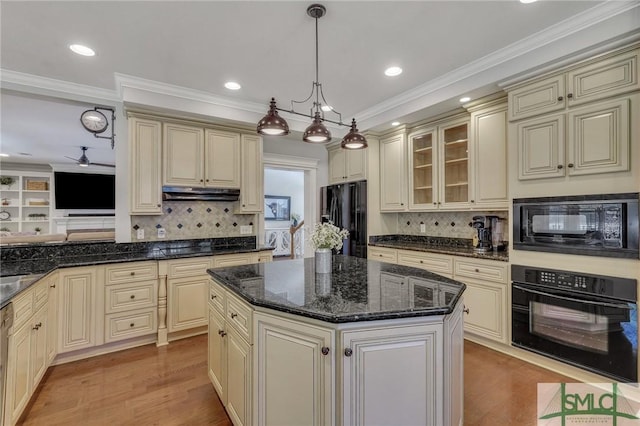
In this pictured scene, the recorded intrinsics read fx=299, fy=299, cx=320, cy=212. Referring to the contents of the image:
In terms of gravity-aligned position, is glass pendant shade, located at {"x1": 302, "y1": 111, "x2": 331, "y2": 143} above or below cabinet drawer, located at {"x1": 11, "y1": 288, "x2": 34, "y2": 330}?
above

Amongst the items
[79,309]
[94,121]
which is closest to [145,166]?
[94,121]

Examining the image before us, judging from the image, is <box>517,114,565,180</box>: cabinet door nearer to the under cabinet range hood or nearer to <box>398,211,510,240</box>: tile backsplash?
<box>398,211,510,240</box>: tile backsplash

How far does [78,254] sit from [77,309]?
24.7 inches

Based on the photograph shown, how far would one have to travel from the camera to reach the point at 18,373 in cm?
188

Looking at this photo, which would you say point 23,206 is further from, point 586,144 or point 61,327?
point 586,144

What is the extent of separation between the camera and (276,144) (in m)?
4.75

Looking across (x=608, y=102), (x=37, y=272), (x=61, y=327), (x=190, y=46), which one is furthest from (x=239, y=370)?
(x=608, y=102)

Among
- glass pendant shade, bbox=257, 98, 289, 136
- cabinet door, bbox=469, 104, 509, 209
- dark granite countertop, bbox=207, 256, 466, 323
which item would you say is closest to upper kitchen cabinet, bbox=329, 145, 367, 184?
cabinet door, bbox=469, 104, 509, 209

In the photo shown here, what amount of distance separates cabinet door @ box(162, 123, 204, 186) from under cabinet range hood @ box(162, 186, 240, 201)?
0.24 feet

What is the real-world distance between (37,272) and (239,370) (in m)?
1.98

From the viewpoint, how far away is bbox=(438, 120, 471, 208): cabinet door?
11.8ft

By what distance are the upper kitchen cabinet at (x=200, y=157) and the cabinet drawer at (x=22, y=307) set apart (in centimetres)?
167

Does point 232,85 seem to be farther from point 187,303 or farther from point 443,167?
point 443,167

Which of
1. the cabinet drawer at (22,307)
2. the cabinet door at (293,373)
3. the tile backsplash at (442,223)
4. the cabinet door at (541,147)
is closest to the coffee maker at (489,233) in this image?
the tile backsplash at (442,223)
